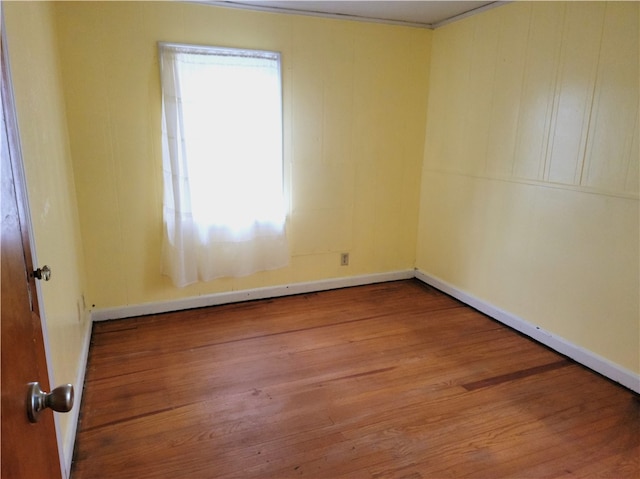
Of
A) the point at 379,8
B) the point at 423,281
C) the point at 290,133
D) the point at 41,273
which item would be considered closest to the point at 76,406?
the point at 41,273

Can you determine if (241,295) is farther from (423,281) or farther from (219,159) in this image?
(423,281)

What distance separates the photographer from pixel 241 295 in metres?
3.48

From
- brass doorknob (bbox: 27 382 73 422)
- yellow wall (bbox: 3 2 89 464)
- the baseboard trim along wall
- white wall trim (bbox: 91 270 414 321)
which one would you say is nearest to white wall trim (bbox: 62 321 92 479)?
yellow wall (bbox: 3 2 89 464)

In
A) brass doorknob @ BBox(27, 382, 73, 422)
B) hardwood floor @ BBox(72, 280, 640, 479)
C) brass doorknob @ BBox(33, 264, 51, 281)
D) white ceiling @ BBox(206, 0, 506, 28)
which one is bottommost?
hardwood floor @ BBox(72, 280, 640, 479)

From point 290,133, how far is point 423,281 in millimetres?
1792

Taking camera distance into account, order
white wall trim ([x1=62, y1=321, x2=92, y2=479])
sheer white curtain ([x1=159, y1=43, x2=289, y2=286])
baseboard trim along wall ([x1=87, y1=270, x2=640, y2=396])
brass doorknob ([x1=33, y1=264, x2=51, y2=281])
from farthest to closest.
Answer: sheer white curtain ([x1=159, y1=43, x2=289, y2=286])
baseboard trim along wall ([x1=87, y1=270, x2=640, y2=396])
white wall trim ([x1=62, y1=321, x2=92, y2=479])
brass doorknob ([x1=33, y1=264, x2=51, y2=281])

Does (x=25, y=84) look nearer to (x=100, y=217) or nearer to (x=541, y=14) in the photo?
(x=100, y=217)

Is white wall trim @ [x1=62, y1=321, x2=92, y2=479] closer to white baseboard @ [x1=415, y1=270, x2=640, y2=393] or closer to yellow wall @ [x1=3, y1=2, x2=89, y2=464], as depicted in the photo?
yellow wall @ [x1=3, y1=2, x2=89, y2=464]

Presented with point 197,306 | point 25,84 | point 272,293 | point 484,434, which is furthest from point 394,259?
point 25,84

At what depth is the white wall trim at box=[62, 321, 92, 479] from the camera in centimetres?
170

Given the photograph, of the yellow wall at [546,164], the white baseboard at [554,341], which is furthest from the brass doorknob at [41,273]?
the white baseboard at [554,341]

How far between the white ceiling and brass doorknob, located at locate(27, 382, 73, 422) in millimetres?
2831

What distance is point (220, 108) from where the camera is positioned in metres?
3.01

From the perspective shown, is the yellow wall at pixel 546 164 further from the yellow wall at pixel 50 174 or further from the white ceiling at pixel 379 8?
the yellow wall at pixel 50 174
